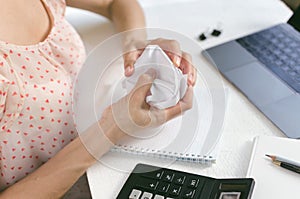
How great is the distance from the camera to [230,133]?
77 centimetres

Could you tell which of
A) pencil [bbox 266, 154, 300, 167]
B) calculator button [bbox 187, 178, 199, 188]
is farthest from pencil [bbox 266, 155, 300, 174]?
calculator button [bbox 187, 178, 199, 188]

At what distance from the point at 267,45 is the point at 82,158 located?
0.42 metres

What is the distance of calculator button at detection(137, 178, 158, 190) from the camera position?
657mm

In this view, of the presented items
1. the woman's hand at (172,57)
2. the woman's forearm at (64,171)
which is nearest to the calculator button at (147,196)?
the woman's forearm at (64,171)

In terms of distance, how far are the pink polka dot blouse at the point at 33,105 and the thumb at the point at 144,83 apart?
132 mm

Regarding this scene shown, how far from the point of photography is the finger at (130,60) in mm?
810

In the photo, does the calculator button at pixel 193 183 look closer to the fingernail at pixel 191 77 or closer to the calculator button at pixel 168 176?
the calculator button at pixel 168 176

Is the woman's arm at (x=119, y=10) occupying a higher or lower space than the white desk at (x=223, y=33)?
higher

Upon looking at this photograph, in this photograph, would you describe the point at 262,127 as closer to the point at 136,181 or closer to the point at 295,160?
the point at 295,160

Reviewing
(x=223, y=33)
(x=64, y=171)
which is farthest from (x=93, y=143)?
(x=223, y=33)

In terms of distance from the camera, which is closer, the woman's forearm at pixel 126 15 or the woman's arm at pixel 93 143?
the woman's arm at pixel 93 143

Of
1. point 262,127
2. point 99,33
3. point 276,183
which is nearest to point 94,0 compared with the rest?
point 99,33

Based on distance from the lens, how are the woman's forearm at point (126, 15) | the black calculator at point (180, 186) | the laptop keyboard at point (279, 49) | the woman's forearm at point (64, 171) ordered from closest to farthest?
1. the black calculator at point (180, 186)
2. the woman's forearm at point (64, 171)
3. the laptop keyboard at point (279, 49)
4. the woman's forearm at point (126, 15)

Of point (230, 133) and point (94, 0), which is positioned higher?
point (94, 0)
